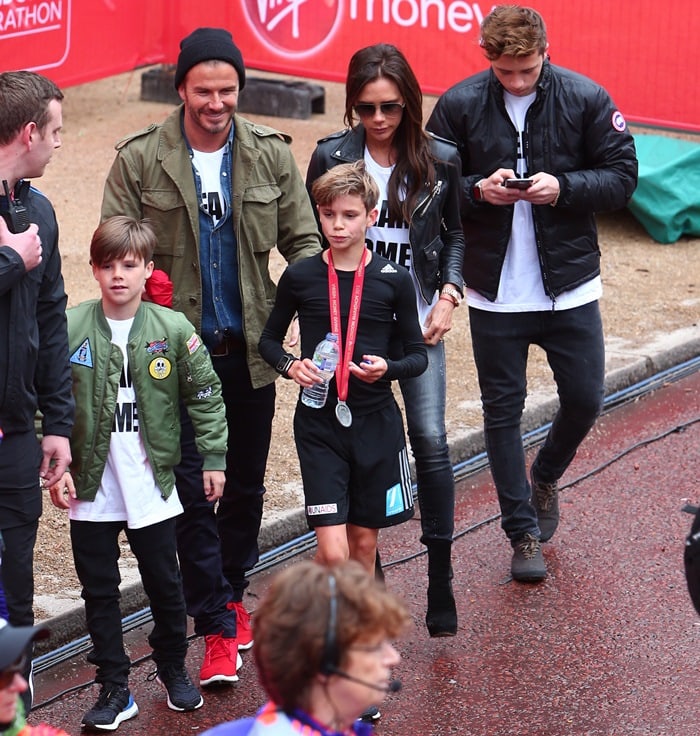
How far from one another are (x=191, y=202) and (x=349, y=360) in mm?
795

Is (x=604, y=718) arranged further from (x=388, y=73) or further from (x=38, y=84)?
(x=38, y=84)

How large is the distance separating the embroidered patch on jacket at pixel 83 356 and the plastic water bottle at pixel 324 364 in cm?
74

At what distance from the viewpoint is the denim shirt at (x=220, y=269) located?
5.11 m

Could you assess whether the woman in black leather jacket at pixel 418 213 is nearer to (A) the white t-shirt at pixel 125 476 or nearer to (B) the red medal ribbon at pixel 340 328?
(B) the red medal ribbon at pixel 340 328

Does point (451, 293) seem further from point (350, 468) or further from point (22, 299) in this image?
point (22, 299)

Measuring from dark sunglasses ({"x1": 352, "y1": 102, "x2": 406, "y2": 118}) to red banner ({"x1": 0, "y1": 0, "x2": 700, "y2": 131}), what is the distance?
6290 millimetres

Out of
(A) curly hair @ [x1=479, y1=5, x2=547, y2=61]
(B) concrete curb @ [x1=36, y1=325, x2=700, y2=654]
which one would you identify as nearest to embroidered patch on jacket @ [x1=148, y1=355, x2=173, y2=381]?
(B) concrete curb @ [x1=36, y1=325, x2=700, y2=654]

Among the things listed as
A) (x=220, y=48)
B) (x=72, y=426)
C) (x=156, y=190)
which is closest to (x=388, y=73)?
(x=220, y=48)

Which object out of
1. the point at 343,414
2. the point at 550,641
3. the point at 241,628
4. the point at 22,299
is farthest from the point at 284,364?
the point at 550,641

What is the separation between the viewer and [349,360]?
4914 mm

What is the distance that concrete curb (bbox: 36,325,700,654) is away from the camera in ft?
18.2

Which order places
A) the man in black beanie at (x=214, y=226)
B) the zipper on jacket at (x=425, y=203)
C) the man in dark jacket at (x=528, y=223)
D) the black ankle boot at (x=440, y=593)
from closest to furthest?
the man in black beanie at (x=214, y=226) < the zipper on jacket at (x=425, y=203) < the black ankle boot at (x=440, y=593) < the man in dark jacket at (x=528, y=223)

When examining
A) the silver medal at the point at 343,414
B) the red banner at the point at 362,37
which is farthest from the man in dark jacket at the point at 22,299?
the red banner at the point at 362,37

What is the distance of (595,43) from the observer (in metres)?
11.4
